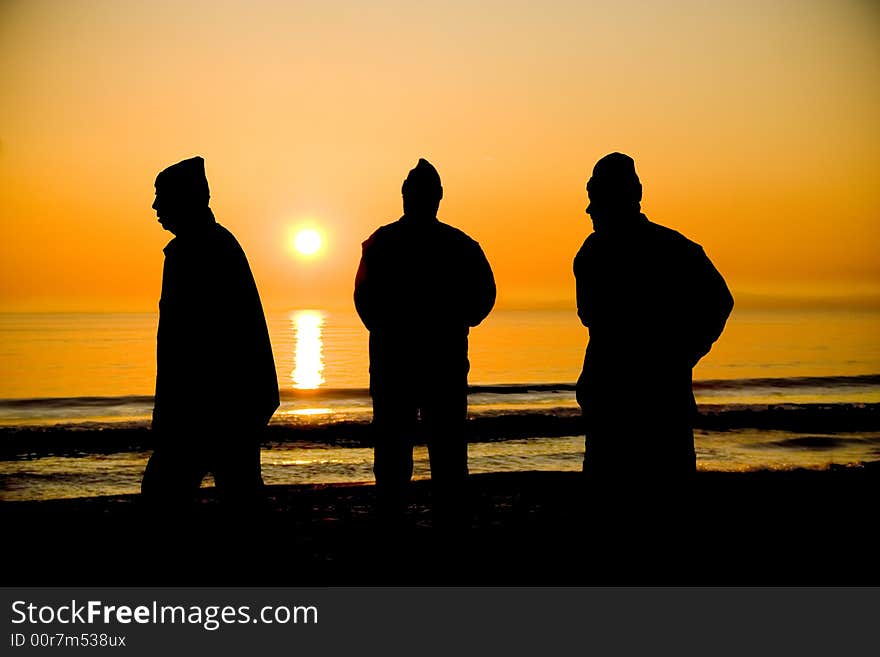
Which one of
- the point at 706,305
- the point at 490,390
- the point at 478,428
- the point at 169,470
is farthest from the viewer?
the point at 490,390

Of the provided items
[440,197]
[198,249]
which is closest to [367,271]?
[440,197]

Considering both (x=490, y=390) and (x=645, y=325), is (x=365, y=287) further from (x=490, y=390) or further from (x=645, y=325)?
(x=490, y=390)

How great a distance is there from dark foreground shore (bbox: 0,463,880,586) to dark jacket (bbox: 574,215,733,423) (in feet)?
1.85

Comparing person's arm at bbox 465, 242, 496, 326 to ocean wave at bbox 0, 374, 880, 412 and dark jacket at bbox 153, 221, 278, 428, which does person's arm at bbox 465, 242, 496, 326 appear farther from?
ocean wave at bbox 0, 374, 880, 412

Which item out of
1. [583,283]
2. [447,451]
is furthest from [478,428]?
[583,283]

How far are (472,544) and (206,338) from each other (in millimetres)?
2068

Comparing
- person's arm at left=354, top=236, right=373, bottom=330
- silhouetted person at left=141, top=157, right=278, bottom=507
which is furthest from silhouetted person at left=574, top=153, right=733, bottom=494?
silhouetted person at left=141, top=157, right=278, bottom=507

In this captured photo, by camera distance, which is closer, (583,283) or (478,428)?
(583,283)

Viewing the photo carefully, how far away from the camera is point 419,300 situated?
5.10 meters

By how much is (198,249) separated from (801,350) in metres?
51.0

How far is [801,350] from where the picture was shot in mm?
49938

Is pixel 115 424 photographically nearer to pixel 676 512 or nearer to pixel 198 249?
pixel 198 249

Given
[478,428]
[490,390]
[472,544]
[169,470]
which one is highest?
[169,470]

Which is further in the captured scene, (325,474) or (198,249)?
(325,474)
